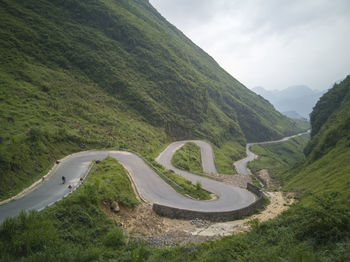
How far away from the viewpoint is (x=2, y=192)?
17.3 meters

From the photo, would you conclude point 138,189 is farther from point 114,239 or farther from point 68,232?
point 68,232

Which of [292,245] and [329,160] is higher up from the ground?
[329,160]

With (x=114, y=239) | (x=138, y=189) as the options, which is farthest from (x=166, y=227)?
(x=138, y=189)

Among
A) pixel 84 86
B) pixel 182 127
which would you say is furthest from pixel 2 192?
pixel 182 127

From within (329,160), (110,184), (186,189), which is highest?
(329,160)

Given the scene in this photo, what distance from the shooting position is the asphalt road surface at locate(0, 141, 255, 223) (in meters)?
17.3

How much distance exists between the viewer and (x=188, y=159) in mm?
56125

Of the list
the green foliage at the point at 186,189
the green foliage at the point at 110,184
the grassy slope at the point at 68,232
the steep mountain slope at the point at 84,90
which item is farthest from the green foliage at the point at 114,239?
the green foliage at the point at 186,189

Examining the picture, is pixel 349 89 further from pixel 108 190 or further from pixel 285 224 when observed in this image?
pixel 108 190

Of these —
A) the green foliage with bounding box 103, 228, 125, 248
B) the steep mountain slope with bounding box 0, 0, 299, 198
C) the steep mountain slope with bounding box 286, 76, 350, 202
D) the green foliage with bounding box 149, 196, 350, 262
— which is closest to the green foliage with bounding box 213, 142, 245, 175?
the steep mountain slope with bounding box 0, 0, 299, 198

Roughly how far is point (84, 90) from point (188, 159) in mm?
35386

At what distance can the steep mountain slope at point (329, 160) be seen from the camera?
22294 millimetres

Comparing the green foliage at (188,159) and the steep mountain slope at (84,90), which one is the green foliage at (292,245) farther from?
the green foliage at (188,159)

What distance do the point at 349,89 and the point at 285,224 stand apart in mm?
72498
